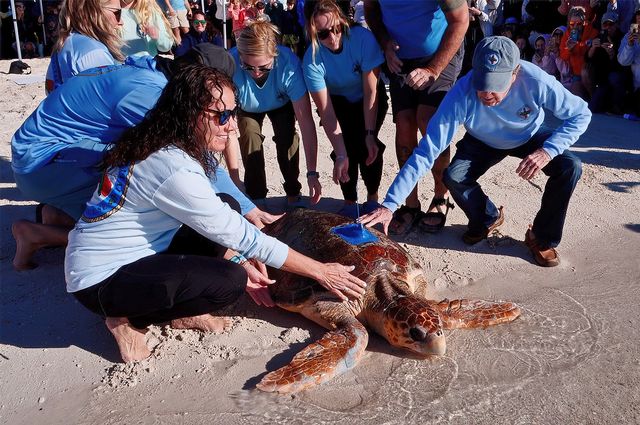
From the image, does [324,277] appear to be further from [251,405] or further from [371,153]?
[371,153]

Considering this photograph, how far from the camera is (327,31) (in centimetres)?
287

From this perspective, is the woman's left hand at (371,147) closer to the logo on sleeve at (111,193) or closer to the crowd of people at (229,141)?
the crowd of people at (229,141)

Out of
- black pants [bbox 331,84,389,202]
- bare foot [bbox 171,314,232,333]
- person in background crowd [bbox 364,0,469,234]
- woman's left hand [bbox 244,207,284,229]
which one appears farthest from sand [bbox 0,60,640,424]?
black pants [bbox 331,84,389,202]

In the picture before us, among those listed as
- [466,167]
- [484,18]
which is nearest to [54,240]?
[466,167]

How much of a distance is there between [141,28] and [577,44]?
5.10 metres

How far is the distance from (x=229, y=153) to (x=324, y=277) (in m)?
1.44

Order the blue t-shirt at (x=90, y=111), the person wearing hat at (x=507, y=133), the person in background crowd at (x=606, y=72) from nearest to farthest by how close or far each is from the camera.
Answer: the blue t-shirt at (x=90, y=111)
the person wearing hat at (x=507, y=133)
the person in background crowd at (x=606, y=72)

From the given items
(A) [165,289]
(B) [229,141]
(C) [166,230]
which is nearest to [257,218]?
(B) [229,141]

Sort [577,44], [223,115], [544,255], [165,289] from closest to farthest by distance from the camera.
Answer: [223,115], [165,289], [544,255], [577,44]

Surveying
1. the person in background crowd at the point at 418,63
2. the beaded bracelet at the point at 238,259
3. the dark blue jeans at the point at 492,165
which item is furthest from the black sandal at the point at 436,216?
the beaded bracelet at the point at 238,259

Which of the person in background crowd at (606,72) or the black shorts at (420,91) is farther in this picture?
the person in background crowd at (606,72)

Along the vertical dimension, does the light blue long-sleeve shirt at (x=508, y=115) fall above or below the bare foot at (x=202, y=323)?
above

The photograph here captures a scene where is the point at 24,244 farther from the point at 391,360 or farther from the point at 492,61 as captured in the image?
the point at 492,61

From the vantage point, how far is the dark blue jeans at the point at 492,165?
271 cm
